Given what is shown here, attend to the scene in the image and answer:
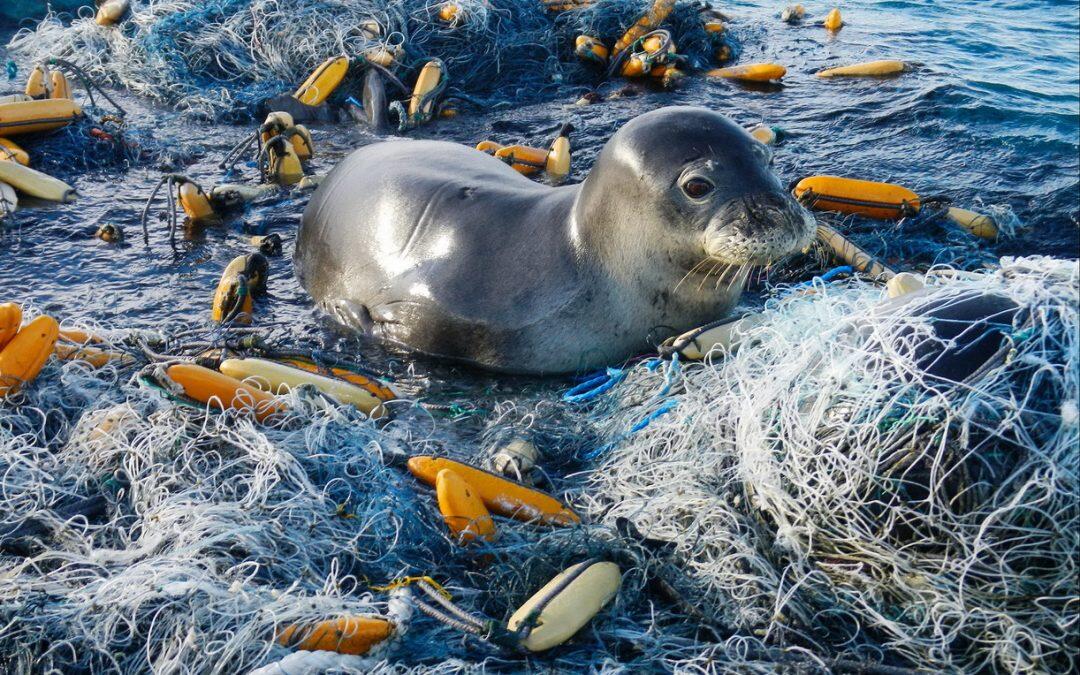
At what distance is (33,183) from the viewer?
8055 millimetres

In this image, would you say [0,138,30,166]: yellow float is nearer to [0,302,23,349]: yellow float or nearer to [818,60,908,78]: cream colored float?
[0,302,23,349]: yellow float

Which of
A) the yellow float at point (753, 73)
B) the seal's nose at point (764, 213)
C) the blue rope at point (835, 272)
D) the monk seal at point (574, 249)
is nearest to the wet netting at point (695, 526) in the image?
the seal's nose at point (764, 213)

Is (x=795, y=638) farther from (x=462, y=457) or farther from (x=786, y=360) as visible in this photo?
(x=462, y=457)

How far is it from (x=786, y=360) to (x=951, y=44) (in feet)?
35.2

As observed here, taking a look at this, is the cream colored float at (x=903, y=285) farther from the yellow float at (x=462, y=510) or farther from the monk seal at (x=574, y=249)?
the yellow float at (x=462, y=510)

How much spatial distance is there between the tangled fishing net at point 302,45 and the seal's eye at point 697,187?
19.3 feet

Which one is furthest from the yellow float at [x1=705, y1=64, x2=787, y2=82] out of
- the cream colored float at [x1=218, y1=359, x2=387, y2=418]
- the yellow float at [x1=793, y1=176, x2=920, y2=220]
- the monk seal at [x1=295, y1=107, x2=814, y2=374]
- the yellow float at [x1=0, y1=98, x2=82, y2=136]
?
the cream colored float at [x1=218, y1=359, x2=387, y2=418]

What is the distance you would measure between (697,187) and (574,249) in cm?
78

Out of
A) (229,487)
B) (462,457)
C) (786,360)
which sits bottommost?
(462,457)

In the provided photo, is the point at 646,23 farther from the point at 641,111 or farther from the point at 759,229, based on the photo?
the point at 759,229

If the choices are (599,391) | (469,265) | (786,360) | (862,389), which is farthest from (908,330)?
(469,265)

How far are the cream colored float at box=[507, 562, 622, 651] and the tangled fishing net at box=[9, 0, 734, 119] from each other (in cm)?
792

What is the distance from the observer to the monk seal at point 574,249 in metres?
5.02

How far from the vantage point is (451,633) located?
10.4 feet
